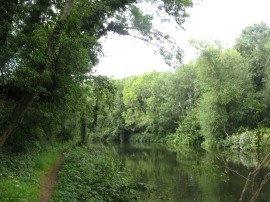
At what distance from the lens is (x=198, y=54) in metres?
41.7

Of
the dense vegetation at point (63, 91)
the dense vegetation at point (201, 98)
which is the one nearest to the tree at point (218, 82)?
the dense vegetation at point (201, 98)

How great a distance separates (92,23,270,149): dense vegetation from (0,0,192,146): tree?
32.8ft

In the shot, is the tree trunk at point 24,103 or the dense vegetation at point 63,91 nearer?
the tree trunk at point 24,103

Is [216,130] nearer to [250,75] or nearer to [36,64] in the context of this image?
[250,75]

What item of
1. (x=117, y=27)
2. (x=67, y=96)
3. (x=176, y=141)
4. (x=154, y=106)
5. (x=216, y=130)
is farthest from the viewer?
(x=154, y=106)

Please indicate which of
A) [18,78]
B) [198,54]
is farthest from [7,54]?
[198,54]

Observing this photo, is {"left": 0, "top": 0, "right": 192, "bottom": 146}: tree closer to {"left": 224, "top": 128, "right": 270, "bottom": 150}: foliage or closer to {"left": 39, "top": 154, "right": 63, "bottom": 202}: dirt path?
{"left": 39, "top": 154, "right": 63, "bottom": 202}: dirt path

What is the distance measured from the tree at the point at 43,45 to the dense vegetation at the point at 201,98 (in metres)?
10.0

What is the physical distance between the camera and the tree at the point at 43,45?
8.21m

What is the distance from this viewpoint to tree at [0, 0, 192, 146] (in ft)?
26.9

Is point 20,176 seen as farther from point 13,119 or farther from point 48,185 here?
point 13,119

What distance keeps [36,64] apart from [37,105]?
4.69 m

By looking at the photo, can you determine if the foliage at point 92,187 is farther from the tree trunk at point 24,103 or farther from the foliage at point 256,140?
the foliage at point 256,140

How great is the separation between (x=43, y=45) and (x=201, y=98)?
3845 centimetres
